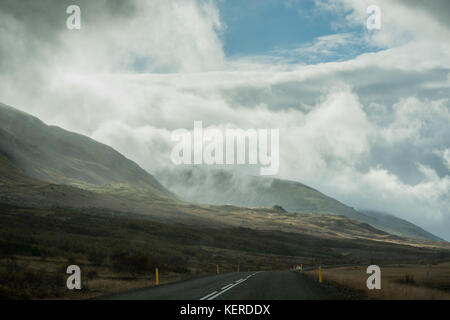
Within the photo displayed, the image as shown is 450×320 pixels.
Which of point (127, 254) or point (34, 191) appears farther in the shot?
point (34, 191)

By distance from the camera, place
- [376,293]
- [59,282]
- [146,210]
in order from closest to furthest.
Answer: [376,293], [59,282], [146,210]

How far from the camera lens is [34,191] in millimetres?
162750
